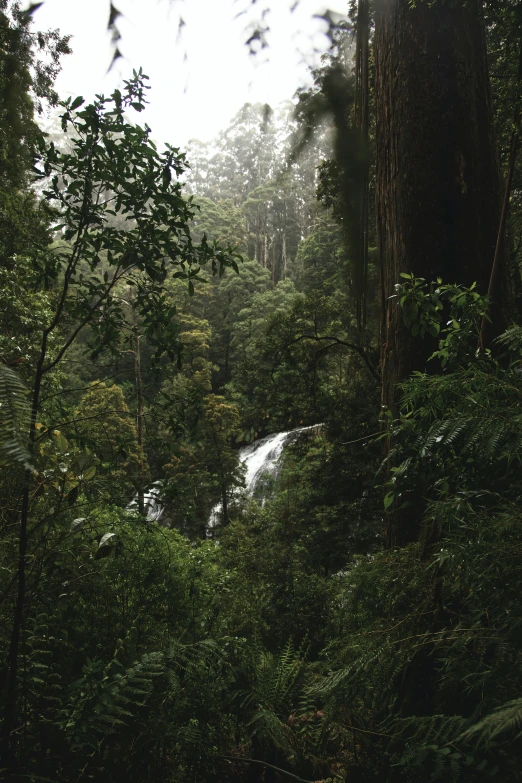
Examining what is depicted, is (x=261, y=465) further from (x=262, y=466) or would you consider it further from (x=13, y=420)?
(x=13, y=420)

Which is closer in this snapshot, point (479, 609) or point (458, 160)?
point (479, 609)

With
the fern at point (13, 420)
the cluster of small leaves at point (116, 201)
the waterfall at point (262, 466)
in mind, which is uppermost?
the cluster of small leaves at point (116, 201)

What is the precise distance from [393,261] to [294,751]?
2305 millimetres

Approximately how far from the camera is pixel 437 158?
2613 millimetres

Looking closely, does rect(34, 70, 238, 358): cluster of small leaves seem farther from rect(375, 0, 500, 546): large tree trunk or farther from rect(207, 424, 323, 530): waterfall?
rect(207, 424, 323, 530): waterfall

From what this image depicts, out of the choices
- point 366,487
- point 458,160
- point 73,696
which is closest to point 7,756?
point 73,696

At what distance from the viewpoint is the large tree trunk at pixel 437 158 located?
2559 millimetres

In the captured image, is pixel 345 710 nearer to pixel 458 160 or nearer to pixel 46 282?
pixel 46 282

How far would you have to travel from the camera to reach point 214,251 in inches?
83.1

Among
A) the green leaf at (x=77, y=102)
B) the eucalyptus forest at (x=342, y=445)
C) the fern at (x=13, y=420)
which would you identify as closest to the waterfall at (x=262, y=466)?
the eucalyptus forest at (x=342, y=445)

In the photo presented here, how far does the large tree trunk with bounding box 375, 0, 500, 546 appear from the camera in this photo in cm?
256

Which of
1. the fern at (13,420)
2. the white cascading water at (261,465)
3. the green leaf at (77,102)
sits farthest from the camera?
the white cascading water at (261,465)

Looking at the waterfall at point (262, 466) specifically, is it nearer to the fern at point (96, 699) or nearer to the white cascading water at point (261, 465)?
the white cascading water at point (261, 465)

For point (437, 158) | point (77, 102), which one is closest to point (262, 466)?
point (437, 158)
